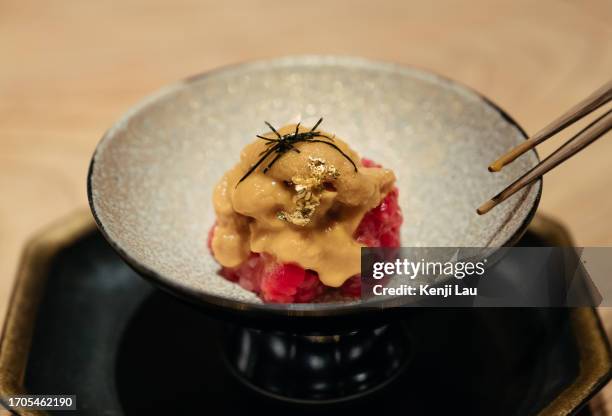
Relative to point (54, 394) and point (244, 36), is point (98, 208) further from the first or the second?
point (244, 36)

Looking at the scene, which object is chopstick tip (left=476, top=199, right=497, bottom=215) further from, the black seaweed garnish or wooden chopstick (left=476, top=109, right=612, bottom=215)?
the black seaweed garnish

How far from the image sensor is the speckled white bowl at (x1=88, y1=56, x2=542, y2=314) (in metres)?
1.54

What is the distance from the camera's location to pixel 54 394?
1438mm

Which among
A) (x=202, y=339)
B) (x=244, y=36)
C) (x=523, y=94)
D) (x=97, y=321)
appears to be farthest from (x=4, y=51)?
(x=523, y=94)

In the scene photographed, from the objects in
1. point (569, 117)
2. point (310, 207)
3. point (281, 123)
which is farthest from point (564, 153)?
point (281, 123)

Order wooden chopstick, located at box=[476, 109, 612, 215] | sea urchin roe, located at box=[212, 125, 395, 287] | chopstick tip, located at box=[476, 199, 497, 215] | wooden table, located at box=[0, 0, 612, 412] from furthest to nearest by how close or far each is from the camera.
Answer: wooden table, located at box=[0, 0, 612, 412], chopstick tip, located at box=[476, 199, 497, 215], sea urchin roe, located at box=[212, 125, 395, 287], wooden chopstick, located at box=[476, 109, 612, 215]

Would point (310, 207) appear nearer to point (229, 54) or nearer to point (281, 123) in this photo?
point (281, 123)

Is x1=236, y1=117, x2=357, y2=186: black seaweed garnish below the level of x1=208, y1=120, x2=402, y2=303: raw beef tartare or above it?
above

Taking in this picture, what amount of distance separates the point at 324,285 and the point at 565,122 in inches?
22.3

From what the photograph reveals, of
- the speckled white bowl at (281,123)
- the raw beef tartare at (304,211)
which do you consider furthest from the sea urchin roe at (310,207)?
the speckled white bowl at (281,123)

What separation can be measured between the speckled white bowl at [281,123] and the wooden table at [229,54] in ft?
1.34

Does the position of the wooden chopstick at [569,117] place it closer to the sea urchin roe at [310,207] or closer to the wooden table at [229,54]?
the sea urchin roe at [310,207]

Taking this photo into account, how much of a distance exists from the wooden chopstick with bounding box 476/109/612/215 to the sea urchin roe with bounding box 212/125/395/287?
0.85 ft

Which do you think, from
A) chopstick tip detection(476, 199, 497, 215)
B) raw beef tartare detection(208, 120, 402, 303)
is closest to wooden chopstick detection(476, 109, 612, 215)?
chopstick tip detection(476, 199, 497, 215)
